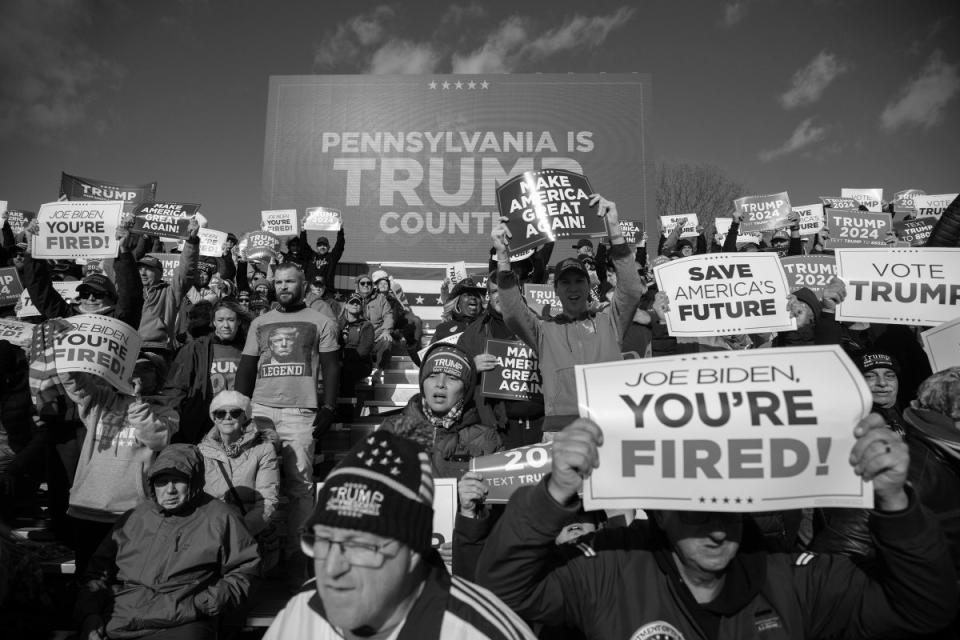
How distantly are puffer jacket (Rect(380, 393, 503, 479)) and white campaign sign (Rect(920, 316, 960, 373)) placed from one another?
270 centimetres

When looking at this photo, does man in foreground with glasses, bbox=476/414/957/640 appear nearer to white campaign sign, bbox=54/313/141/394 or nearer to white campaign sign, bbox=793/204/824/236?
white campaign sign, bbox=54/313/141/394

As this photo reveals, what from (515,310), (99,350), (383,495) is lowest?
(383,495)

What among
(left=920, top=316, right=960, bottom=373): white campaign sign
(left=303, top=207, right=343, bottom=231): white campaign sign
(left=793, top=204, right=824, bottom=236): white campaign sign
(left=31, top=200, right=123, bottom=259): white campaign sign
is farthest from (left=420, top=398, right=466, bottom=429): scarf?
(left=303, top=207, right=343, bottom=231): white campaign sign

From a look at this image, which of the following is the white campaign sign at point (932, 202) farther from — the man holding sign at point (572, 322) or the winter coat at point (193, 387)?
the winter coat at point (193, 387)

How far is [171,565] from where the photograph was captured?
3.28 m

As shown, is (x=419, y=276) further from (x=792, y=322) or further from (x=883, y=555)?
(x=883, y=555)

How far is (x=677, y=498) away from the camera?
1.87 m

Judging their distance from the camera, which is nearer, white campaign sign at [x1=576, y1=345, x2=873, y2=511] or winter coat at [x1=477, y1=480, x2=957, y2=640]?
winter coat at [x1=477, y1=480, x2=957, y2=640]

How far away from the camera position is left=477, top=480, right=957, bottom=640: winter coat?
1.74 meters

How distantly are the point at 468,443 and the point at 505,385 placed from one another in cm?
109

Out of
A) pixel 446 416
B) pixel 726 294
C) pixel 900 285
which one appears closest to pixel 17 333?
pixel 446 416

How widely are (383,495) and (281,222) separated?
12737 mm

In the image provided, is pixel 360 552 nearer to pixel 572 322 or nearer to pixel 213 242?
pixel 572 322

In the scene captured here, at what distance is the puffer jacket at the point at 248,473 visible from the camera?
435 cm
